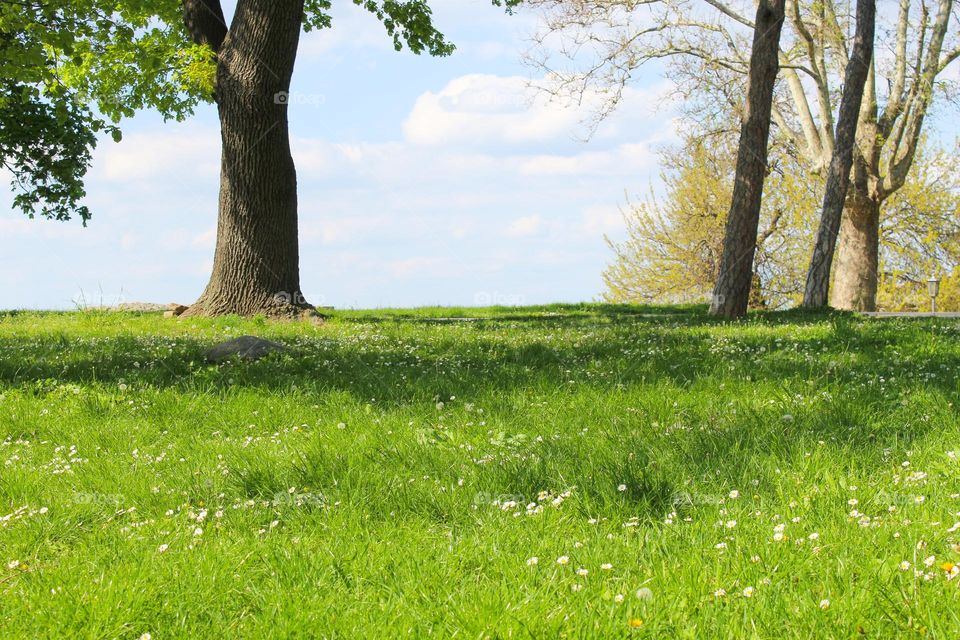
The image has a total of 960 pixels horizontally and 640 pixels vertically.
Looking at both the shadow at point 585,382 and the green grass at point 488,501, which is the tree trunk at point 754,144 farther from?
the green grass at point 488,501

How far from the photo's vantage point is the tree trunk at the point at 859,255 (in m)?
25.9

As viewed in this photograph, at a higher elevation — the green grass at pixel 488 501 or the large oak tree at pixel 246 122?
the large oak tree at pixel 246 122

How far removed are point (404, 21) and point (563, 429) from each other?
17415 mm

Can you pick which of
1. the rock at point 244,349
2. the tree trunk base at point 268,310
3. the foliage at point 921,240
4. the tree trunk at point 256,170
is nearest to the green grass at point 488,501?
the rock at point 244,349

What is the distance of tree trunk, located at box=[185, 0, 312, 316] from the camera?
15.9 metres

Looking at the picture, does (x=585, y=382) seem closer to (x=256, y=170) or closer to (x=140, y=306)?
(x=256, y=170)

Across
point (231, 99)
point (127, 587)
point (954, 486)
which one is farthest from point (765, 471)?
point (231, 99)

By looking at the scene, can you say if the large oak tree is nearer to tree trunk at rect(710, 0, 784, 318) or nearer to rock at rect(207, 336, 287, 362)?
rock at rect(207, 336, 287, 362)

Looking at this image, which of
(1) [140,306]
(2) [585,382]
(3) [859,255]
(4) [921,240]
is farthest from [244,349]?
(4) [921,240]

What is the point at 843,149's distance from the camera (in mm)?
17922

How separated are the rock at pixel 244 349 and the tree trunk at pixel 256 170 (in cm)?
579

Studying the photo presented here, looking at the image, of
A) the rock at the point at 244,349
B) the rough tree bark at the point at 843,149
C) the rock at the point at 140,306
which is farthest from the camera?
the rock at the point at 140,306

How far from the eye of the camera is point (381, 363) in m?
9.28

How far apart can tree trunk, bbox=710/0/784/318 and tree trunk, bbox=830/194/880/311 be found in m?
11.9
